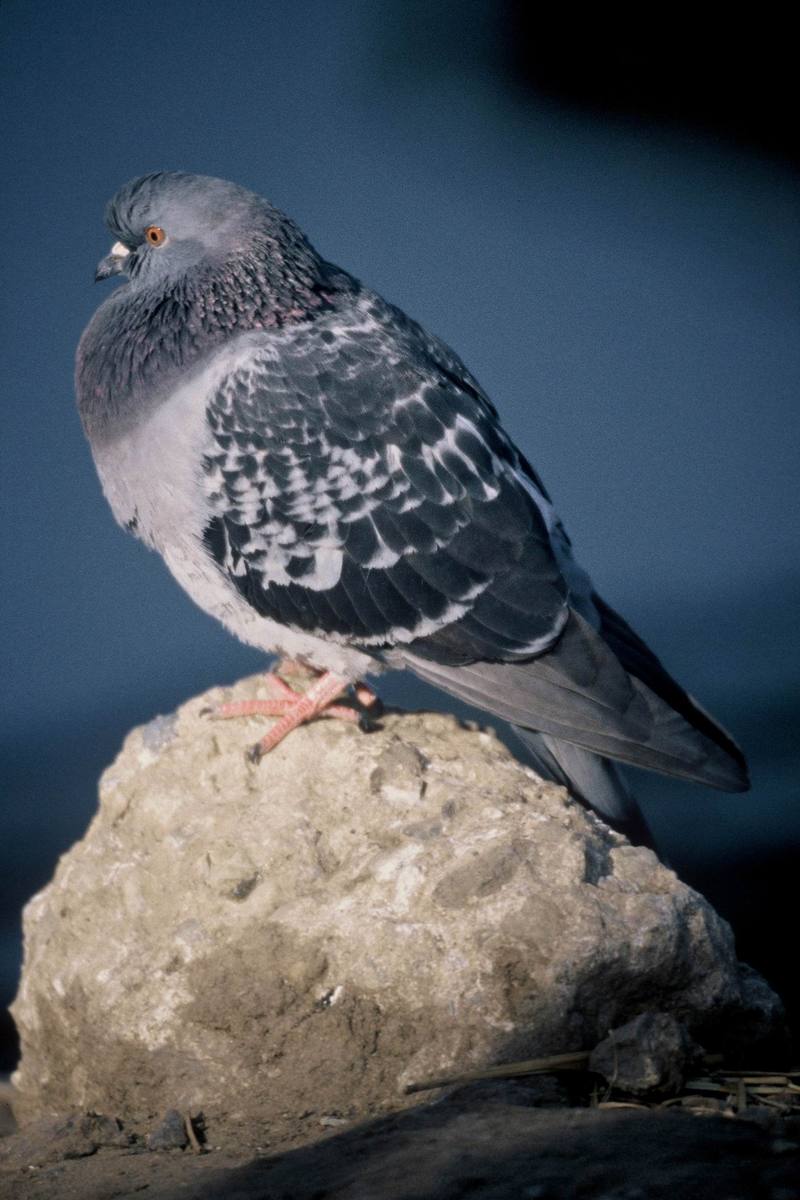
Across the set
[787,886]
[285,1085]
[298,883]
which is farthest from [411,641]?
[787,886]

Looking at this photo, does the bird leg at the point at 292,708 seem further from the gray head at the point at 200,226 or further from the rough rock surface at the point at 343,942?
the gray head at the point at 200,226

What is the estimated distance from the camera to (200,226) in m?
3.38

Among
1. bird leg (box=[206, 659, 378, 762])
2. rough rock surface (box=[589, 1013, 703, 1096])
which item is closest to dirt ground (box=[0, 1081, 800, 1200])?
rough rock surface (box=[589, 1013, 703, 1096])

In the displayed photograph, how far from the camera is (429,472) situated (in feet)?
10.4

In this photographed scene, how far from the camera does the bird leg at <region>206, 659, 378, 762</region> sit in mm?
3064

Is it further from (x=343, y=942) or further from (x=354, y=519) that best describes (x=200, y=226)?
(x=343, y=942)

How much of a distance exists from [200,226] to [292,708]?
1308mm

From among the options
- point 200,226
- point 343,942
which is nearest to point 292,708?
point 343,942

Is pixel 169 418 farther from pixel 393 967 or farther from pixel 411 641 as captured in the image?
pixel 393 967

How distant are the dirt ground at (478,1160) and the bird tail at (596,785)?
37.4 inches

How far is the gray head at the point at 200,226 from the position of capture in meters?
3.34

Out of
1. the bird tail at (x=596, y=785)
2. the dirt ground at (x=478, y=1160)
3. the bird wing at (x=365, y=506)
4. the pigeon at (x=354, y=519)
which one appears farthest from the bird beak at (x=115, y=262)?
the dirt ground at (x=478, y=1160)

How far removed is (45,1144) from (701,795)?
4.12 m

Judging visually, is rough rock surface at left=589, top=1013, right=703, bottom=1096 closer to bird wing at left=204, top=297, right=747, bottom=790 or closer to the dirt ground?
the dirt ground
